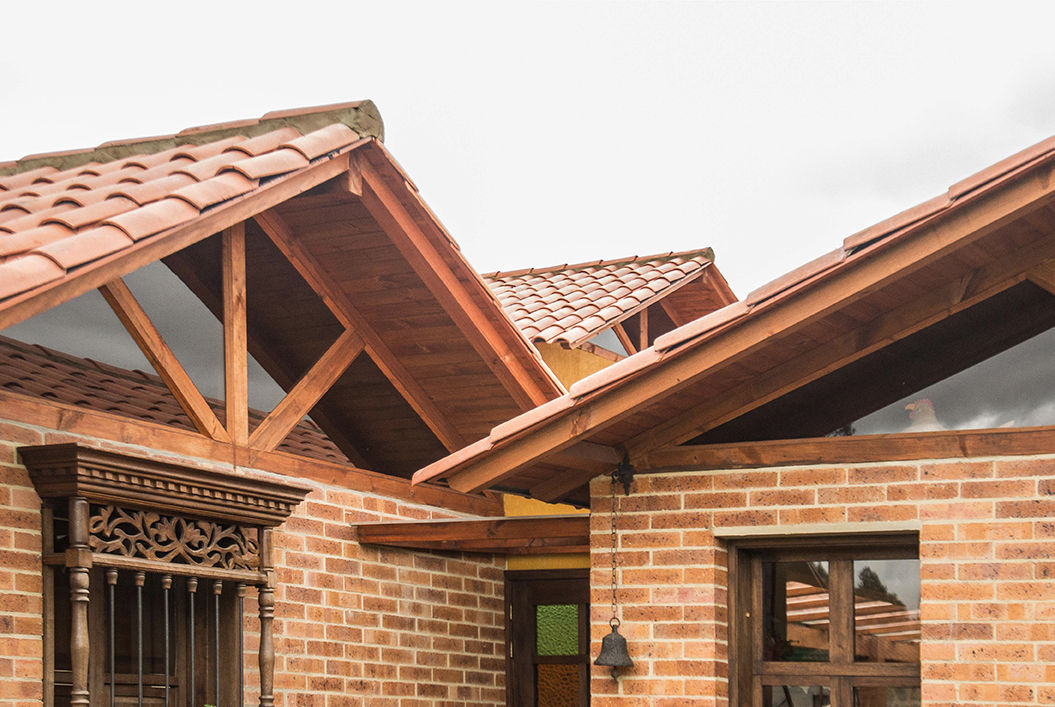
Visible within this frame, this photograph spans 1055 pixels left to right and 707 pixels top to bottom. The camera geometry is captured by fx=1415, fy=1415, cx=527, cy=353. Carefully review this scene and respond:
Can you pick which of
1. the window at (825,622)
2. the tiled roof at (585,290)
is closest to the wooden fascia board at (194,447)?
the tiled roof at (585,290)

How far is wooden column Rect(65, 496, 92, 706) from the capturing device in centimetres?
596

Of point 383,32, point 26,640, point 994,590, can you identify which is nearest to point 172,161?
point 26,640

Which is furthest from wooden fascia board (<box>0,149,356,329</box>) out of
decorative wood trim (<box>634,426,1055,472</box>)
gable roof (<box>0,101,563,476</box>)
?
decorative wood trim (<box>634,426,1055,472</box>)

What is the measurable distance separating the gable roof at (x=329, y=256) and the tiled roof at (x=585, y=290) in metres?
1.61

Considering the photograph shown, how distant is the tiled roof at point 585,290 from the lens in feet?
37.0

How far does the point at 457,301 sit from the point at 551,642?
112 inches

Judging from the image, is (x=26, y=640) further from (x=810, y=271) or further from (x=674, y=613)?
(x=810, y=271)

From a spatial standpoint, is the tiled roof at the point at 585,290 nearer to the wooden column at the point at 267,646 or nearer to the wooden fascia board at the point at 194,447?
the wooden fascia board at the point at 194,447

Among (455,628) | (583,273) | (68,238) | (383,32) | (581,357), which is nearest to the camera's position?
(68,238)

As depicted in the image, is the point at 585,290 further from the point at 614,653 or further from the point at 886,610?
the point at 886,610

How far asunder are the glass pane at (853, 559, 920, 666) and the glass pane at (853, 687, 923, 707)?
0.13 metres

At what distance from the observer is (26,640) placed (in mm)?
6086

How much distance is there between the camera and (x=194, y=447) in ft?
23.7

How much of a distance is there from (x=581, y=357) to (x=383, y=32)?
1217 inches
